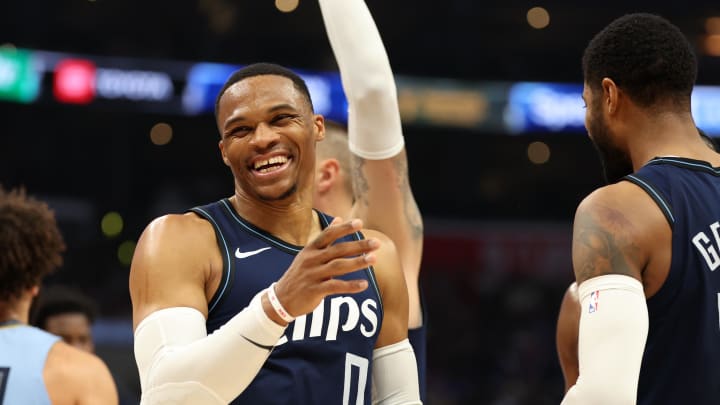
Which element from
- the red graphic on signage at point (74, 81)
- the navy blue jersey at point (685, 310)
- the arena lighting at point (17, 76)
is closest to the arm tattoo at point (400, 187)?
the navy blue jersey at point (685, 310)

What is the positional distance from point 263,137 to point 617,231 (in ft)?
3.10

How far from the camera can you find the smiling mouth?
2648 mm

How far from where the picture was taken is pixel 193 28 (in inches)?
666

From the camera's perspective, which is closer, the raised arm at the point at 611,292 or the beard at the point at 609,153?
the raised arm at the point at 611,292

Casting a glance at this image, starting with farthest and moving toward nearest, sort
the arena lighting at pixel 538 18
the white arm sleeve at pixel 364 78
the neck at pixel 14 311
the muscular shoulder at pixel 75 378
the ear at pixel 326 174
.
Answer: the arena lighting at pixel 538 18 < the ear at pixel 326 174 < the neck at pixel 14 311 < the muscular shoulder at pixel 75 378 < the white arm sleeve at pixel 364 78

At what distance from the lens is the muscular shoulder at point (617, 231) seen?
2463 mm

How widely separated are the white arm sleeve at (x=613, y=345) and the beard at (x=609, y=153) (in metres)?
0.45

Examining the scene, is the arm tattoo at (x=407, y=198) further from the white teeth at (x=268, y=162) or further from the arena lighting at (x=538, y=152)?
the arena lighting at (x=538, y=152)

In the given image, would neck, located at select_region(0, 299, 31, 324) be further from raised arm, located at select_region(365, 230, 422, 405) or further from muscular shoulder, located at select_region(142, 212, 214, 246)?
raised arm, located at select_region(365, 230, 422, 405)

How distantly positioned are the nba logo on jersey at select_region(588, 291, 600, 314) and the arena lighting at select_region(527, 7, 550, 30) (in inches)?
637

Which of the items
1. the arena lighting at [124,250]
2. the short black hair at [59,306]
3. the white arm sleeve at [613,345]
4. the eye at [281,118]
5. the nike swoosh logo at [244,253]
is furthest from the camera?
the arena lighting at [124,250]

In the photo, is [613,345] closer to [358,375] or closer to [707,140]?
[358,375]

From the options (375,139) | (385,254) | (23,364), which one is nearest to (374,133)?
(375,139)

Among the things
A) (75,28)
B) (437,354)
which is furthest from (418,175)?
Answer: (75,28)
